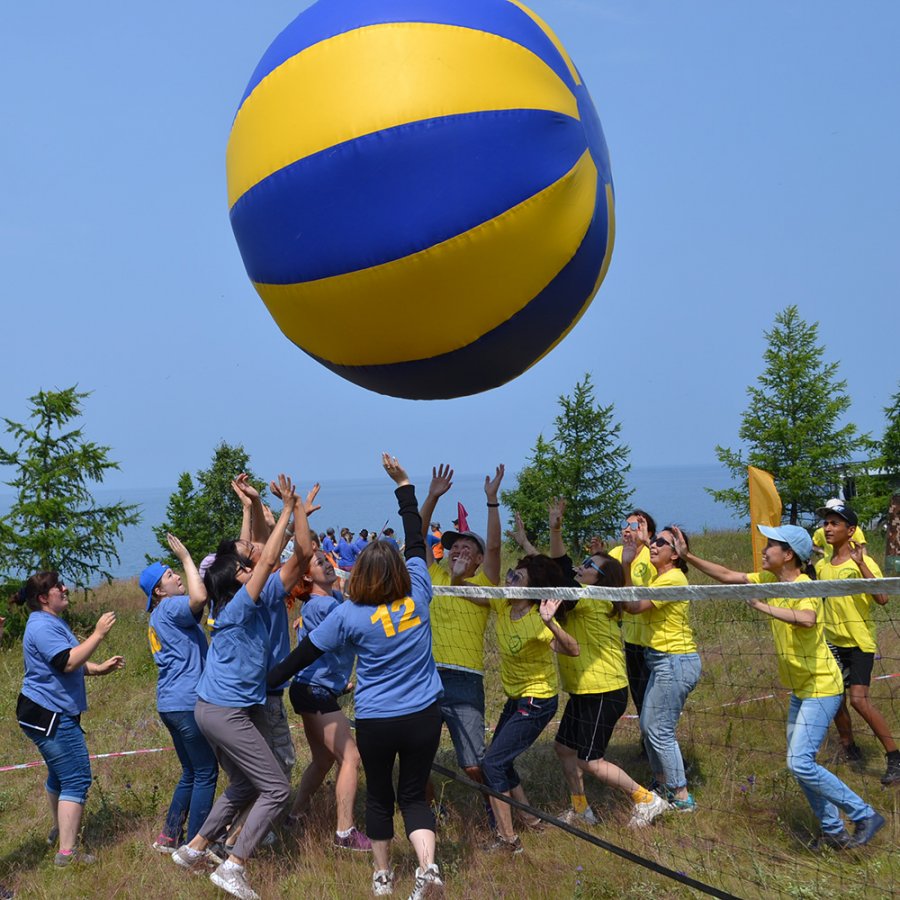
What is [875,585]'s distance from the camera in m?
4.25

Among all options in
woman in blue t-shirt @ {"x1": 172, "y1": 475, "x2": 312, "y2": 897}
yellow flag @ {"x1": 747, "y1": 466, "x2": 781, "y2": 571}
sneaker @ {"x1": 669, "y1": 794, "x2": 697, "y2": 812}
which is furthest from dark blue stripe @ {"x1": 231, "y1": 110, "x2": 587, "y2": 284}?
yellow flag @ {"x1": 747, "y1": 466, "x2": 781, "y2": 571}

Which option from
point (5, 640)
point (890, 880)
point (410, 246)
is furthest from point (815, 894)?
point (5, 640)

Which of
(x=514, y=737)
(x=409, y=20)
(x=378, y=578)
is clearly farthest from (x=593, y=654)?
(x=409, y=20)

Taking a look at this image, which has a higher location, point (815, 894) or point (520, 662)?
point (520, 662)

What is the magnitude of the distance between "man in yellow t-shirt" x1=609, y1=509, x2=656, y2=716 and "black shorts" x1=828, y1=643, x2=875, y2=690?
1242 mm

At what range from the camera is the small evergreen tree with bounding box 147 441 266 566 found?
32.2 m

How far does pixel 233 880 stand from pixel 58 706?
1631 mm

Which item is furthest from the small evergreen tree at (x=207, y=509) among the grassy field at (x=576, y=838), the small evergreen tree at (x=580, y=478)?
the grassy field at (x=576, y=838)

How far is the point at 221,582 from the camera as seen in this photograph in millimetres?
5375

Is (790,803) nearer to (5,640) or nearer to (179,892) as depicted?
(179,892)

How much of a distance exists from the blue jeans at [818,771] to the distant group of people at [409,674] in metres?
0.01

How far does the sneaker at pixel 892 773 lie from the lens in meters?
5.96

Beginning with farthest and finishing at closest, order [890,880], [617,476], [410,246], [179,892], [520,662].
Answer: [617,476], [520,662], [179,892], [890,880], [410,246]

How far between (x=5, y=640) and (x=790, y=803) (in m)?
13.9
